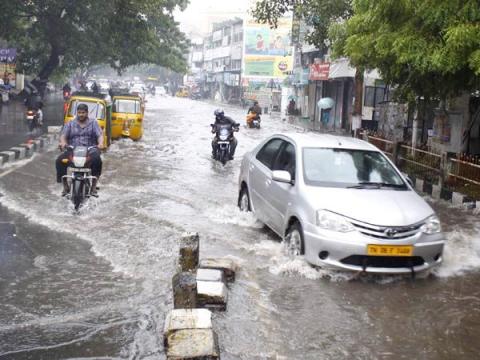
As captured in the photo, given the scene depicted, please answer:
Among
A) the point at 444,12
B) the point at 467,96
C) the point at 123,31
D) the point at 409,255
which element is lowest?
the point at 409,255

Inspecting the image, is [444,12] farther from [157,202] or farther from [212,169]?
[212,169]

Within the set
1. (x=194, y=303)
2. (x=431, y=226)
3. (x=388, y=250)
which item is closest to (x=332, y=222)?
(x=388, y=250)

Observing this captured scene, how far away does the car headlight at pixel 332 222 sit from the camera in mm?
6390

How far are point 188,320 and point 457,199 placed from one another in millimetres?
8875

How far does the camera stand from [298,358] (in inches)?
183

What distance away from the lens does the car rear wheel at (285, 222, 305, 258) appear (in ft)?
22.4

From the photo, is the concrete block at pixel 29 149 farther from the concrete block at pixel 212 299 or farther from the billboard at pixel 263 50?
the billboard at pixel 263 50

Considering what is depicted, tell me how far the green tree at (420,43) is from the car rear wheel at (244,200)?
10.9 ft

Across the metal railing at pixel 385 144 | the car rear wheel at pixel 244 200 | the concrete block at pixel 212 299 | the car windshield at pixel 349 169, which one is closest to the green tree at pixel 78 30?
the metal railing at pixel 385 144

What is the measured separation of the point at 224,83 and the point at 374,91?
51609mm

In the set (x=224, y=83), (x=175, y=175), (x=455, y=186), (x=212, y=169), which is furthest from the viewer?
(x=224, y=83)

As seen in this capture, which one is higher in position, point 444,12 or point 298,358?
point 444,12

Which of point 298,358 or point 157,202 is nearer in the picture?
point 298,358

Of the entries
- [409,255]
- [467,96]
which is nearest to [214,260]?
[409,255]
